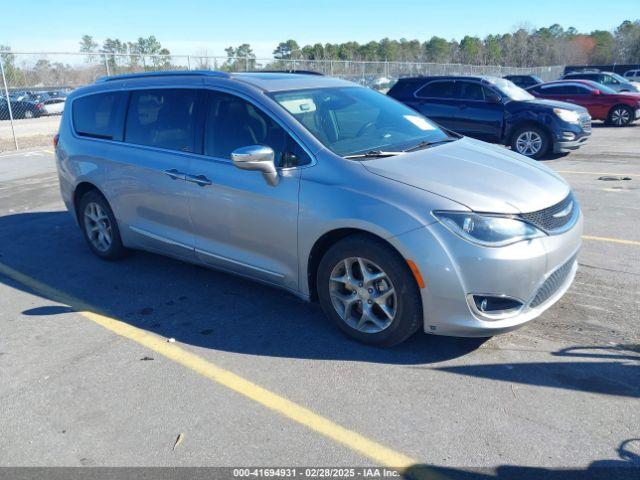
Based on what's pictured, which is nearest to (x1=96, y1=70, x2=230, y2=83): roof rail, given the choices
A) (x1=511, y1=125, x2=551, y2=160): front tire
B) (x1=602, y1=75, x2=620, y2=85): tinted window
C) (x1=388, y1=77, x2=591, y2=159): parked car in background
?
(x1=388, y1=77, x2=591, y2=159): parked car in background

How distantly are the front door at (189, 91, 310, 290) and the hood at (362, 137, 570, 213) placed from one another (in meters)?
0.65

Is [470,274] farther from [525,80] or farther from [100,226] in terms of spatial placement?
[525,80]

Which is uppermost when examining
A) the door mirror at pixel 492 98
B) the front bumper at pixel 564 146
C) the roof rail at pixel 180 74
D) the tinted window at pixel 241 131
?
the roof rail at pixel 180 74

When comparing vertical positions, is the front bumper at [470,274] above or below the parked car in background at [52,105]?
above

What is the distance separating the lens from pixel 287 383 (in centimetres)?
352

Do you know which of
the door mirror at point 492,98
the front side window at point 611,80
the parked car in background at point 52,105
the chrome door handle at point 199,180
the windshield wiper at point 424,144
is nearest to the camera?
the windshield wiper at point 424,144

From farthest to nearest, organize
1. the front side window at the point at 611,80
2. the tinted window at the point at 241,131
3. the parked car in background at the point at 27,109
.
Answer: the parked car in background at the point at 27,109, the front side window at the point at 611,80, the tinted window at the point at 241,131

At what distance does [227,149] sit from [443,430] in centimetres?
267

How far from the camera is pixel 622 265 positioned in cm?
522

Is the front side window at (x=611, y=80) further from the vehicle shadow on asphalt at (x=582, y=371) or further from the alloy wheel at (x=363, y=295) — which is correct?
the alloy wheel at (x=363, y=295)

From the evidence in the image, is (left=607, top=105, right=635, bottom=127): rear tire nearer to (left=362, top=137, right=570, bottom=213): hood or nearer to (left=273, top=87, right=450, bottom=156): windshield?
(left=273, top=87, right=450, bottom=156): windshield

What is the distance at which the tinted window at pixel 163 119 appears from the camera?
4746 mm

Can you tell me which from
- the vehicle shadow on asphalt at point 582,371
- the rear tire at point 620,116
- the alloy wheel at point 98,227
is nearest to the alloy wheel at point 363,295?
the vehicle shadow on asphalt at point 582,371

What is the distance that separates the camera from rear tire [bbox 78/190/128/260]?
5.66 metres
